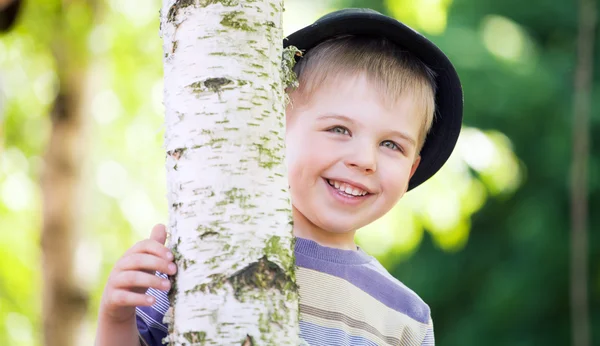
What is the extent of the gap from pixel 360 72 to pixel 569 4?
6.74 metres

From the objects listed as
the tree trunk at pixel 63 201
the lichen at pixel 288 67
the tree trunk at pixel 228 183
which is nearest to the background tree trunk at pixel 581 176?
the tree trunk at pixel 63 201

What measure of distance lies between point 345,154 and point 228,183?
84cm

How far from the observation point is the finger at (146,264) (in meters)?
1.54

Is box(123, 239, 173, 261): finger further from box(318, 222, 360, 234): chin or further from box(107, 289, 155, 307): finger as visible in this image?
box(318, 222, 360, 234): chin

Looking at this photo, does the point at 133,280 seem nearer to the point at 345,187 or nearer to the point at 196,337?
the point at 196,337

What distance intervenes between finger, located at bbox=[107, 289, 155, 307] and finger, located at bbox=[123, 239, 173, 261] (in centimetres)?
9

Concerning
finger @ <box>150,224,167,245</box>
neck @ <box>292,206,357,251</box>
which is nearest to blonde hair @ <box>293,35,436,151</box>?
neck @ <box>292,206,357,251</box>

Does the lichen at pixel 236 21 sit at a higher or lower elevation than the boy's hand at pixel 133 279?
higher

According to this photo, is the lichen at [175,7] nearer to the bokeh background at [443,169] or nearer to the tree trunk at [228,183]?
the tree trunk at [228,183]

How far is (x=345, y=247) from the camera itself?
248 cm

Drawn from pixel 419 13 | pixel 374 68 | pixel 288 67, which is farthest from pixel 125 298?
pixel 419 13

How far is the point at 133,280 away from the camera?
5.75 ft

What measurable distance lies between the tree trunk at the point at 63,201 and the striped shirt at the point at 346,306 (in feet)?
13.9

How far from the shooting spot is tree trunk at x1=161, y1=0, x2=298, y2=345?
4.79ft
